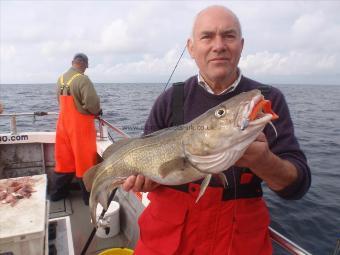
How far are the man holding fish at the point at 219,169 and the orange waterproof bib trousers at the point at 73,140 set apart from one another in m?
3.94

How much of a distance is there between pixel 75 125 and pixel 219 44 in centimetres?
457

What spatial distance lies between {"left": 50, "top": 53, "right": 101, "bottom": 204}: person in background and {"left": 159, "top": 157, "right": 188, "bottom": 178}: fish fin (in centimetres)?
429

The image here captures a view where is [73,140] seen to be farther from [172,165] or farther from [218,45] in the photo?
[218,45]

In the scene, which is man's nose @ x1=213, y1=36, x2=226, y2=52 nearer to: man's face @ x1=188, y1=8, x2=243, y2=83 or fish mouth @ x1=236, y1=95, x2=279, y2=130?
man's face @ x1=188, y1=8, x2=243, y2=83

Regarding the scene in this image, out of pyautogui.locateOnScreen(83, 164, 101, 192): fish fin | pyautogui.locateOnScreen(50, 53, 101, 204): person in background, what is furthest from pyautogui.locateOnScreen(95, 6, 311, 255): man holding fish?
pyautogui.locateOnScreen(50, 53, 101, 204): person in background

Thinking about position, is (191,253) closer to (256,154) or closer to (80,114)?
(256,154)

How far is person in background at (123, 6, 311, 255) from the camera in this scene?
8.14ft

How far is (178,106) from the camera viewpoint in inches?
114

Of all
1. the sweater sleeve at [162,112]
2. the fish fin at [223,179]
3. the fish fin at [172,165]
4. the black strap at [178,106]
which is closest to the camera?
the fish fin at [223,179]

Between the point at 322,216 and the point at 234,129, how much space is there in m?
7.08

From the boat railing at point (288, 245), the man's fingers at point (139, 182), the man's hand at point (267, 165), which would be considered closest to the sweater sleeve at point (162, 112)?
the man's fingers at point (139, 182)

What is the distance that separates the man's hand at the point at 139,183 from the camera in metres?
2.75

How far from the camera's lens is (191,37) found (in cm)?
304

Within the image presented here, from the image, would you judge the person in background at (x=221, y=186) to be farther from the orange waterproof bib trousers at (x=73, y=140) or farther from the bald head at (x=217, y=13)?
the orange waterproof bib trousers at (x=73, y=140)
